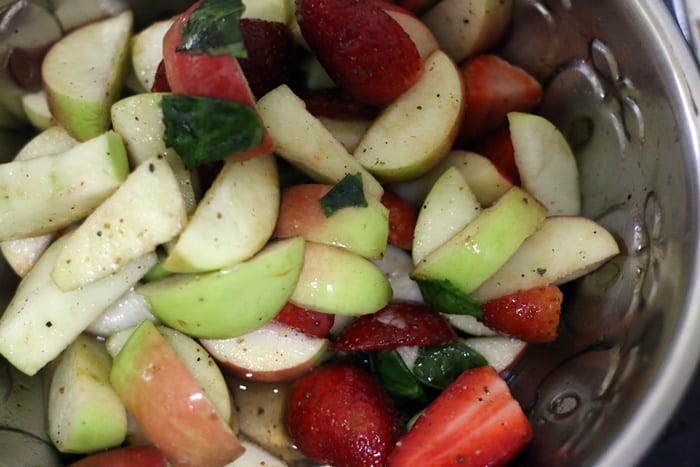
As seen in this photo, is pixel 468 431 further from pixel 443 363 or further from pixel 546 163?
pixel 546 163

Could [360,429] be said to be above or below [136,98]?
below

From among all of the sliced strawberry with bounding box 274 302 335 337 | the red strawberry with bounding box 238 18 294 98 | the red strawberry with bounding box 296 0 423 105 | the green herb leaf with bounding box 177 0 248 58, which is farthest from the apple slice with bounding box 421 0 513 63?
the sliced strawberry with bounding box 274 302 335 337

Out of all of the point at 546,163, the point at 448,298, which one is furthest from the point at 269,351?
the point at 546,163

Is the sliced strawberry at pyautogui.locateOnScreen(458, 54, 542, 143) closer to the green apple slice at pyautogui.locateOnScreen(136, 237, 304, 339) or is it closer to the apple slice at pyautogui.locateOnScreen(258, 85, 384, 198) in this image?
the apple slice at pyautogui.locateOnScreen(258, 85, 384, 198)

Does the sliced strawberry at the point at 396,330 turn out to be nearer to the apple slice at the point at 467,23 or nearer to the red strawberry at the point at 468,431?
the red strawberry at the point at 468,431

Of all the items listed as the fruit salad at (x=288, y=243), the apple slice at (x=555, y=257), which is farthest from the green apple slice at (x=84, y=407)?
the apple slice at (x=555, y=257)

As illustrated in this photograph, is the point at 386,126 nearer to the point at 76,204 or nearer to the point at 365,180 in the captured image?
the point at 365,180

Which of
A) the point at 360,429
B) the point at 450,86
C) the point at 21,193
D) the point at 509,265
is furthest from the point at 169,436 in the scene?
the point at 450,86
